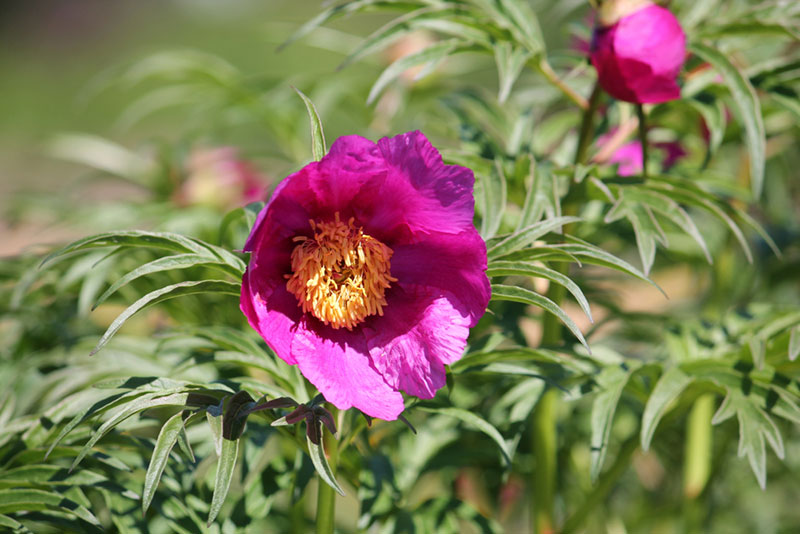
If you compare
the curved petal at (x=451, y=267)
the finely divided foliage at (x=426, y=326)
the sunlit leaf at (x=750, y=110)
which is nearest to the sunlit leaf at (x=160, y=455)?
the finely divided foliage at (x=426, y=326)

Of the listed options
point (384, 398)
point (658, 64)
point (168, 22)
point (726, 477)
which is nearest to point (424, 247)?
point (384, 398)

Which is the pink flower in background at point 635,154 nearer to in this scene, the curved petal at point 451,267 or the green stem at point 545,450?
the green stem at point 545,450

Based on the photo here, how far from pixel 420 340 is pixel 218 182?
0.84 m

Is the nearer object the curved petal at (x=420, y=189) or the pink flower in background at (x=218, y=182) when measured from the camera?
the curved petal at (x=420, y=189)

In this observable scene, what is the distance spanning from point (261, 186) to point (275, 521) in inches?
29.1

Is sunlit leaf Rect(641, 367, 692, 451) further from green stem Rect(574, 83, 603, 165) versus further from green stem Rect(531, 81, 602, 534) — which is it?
green stem Rect(574, 83, 603, 165)

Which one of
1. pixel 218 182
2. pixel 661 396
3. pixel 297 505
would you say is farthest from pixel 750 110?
pixel 218 182

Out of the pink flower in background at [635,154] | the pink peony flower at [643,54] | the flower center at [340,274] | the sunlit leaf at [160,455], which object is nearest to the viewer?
the sunlit leaf at [160,455]

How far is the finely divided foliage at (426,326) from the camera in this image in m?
0.67

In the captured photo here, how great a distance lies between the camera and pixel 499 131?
118 cm

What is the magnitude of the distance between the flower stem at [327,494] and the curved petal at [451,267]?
145 mm

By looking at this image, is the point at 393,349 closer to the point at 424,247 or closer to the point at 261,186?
the point at 424,247

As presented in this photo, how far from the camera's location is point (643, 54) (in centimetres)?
81

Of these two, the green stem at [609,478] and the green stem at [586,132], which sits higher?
the green stem at [586,132]
